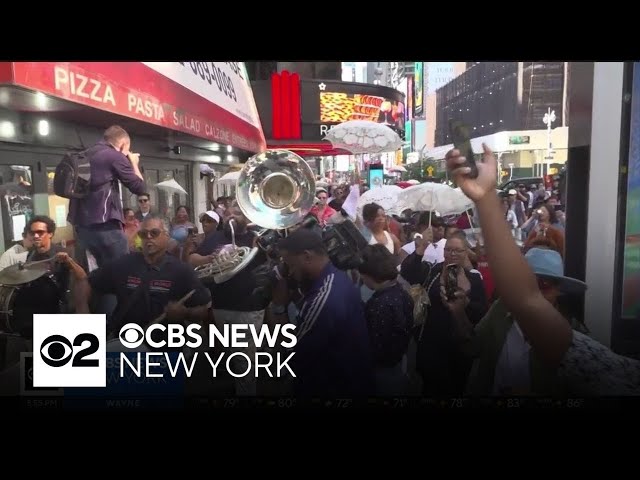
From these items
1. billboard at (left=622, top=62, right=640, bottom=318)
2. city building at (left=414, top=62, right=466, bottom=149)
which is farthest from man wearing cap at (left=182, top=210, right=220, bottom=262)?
billboard at (left=622, top=62, right=640, bottom=318)

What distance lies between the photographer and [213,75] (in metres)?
2.88

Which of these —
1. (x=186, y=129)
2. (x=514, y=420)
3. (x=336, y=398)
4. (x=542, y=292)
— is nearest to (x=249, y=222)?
(x=186, y=129)

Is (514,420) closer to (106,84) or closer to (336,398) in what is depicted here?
(336,398)

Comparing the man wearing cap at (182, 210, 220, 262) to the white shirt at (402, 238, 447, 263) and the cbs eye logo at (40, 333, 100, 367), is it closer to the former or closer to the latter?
the cbs eye logo at (40, 333, 100, 367)

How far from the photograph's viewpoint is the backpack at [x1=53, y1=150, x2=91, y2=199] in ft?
8.82

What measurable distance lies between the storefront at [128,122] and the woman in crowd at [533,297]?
115cm

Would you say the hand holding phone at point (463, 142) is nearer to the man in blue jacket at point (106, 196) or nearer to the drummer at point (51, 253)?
the man in blue jacket at point (106, 196)

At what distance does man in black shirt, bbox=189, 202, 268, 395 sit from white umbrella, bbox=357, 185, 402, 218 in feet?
1.93

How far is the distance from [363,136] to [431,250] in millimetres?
695

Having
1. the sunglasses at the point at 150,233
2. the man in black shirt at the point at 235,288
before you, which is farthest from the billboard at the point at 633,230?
the sunglasses at the point at 150,233

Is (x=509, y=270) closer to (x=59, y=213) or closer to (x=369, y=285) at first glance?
(x=369, y=285)

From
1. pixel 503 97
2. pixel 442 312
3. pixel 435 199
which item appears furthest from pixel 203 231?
pixel 503 97

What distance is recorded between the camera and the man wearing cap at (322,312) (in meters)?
2.77

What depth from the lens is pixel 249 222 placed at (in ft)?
9.01
